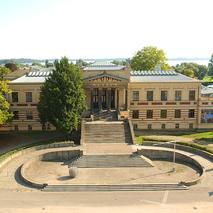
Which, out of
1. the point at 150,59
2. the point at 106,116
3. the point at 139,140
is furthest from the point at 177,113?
the point at 150,59

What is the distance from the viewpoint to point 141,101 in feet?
170

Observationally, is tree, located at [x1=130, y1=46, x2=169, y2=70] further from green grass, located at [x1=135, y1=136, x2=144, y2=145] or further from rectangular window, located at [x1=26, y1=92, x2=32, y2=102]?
rectangular window, located at [x1=26, y1=92, x2=32, y2=102]

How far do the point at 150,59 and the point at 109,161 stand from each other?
1898 inches

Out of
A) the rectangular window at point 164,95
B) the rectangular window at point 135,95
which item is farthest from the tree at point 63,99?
the rectangular window at point 164,95

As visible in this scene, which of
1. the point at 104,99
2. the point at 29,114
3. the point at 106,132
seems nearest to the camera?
the point at 106,132

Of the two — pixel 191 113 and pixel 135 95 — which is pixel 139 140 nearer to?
pixel 135 95

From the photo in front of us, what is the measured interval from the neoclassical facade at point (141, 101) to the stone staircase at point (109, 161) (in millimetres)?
13535

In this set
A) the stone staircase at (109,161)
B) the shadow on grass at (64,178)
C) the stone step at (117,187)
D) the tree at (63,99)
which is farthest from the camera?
the tree at (63,99)

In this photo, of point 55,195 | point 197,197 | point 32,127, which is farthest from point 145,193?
point 32,127

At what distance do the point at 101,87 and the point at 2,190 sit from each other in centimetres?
2481

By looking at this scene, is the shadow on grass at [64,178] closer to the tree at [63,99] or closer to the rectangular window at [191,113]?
the tree at [63,99]

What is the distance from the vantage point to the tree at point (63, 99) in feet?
143

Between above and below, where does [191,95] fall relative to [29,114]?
above

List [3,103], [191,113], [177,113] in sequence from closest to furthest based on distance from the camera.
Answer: [3,103] → [177,113] → [191,113]
